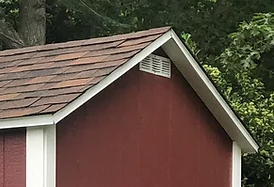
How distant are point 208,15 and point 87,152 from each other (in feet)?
46.7

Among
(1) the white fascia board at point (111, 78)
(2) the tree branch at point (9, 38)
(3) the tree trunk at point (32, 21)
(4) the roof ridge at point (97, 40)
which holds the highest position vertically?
(3) the tree trunk at point (32, 21)

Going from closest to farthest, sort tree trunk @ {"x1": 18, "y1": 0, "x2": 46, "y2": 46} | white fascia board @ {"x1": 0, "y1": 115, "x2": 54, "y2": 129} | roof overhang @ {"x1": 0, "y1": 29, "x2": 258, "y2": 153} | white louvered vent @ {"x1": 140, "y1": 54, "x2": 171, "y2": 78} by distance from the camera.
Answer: white fascia board @ {"x1": 0, "y1": 115, "x2": 54, "y2": 129} → roof overhang @ {"x1": 0, "y1": 29, "x2": 258, "y2": 153} → white louvered vent @ {"x1": 140, "y1": 54, "x2": 171, "y2": 78} → tree trunk @ {"x1": 18, "y1": 0, "x2": 46, "y2": 46}

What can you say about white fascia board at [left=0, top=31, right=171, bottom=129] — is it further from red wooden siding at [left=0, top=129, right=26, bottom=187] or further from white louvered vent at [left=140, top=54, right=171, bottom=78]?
white louvered vent at [left=140, top=54, right=171, bottom=78]

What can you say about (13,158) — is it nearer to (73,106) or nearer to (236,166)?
(73,106)

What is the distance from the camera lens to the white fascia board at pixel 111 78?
6.97 m

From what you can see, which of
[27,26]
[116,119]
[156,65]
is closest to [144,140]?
[116,119]

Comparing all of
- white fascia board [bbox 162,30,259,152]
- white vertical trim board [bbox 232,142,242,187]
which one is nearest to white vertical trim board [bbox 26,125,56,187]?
white fascia board [bbox 162,30,259,152]

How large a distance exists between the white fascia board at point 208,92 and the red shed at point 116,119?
1cm

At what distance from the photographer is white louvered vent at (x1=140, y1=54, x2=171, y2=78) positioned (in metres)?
8.55

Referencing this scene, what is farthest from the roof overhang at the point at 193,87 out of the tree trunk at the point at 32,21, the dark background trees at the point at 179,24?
the tree trunk at the point at 32,21

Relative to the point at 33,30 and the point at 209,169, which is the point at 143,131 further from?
the point at 33,30

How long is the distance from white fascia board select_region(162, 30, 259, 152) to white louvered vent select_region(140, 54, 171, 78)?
9 centimetres

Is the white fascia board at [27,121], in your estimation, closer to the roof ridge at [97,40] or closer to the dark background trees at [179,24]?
the roof ridge at [97,40]

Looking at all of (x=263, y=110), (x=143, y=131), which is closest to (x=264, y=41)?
(x=263, y=110)
